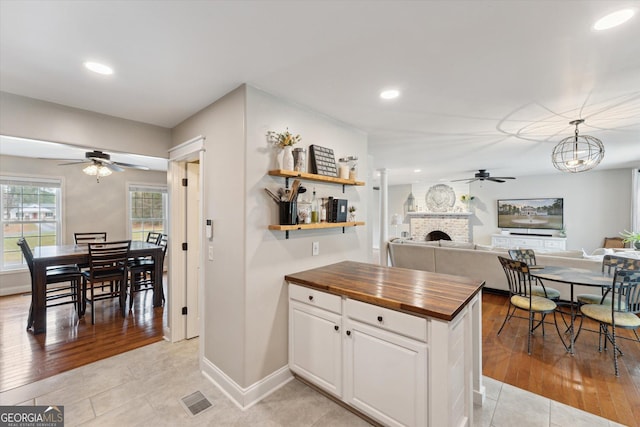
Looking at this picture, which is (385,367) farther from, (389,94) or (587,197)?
(587,197)

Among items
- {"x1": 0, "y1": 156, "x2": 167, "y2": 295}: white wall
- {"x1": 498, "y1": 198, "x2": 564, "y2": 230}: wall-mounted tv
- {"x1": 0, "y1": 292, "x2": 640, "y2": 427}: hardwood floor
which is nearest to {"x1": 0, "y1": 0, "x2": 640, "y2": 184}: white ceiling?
{"x1": 0, "y1": 292, "x2": 640, "y2": 427}: hardwood floor

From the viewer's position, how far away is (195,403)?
2.04 metres

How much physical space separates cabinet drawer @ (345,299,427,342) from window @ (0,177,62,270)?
6138 mm

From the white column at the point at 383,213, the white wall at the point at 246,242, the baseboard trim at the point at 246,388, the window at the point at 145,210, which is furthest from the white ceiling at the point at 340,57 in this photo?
the window at the point at 145,210

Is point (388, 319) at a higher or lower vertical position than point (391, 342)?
higher

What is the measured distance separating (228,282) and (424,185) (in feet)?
Answer: 27.1

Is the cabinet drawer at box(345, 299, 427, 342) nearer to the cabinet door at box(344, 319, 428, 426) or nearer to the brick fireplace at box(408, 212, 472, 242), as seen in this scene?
the cabinet door at box(344, 319, 428, 426)

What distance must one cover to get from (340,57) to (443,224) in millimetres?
8057

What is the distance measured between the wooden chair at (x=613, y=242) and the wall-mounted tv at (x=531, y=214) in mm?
906

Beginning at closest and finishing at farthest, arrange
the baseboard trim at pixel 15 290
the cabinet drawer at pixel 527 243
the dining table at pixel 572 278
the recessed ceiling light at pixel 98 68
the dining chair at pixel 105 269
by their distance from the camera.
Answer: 1. the recessed ceiling light at pixel 98 68
2. the dining table at pixel 572 278
3. the dining chair at pixel 105 269
4. the baseboard trim at pixel 15 290
5. the cabinet drawer at pixel 527 243

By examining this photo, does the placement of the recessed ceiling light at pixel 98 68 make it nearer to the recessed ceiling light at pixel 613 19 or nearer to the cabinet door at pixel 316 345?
the cabinet door at pixel 316 345

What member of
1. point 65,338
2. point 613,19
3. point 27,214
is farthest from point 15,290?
point 613,19

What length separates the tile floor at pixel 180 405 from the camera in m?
1.85

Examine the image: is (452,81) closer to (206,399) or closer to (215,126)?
(215,126)
